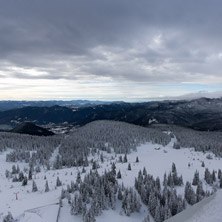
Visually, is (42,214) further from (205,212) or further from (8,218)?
(205,212)

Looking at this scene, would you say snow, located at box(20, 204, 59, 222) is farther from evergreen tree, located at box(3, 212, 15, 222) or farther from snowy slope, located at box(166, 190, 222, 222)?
snowy slope, located at box(166, 190, 222, 222)

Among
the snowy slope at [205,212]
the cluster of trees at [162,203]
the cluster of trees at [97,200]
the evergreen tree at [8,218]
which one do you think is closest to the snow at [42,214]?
the evergreen tree at [8,218]

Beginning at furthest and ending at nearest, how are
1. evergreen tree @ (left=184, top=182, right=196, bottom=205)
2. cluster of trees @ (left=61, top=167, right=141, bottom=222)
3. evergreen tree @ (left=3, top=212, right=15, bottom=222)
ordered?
evergreen tree @ (left=184, top=182, right=196, bottom=205) → cluster of trees @ (left=61, top=167, right=141, bottom=222) → evergreen tree @ (left=3, top=212, right=15, bottom=222)

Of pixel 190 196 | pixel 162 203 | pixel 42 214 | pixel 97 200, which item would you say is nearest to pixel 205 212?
pixel 97 200

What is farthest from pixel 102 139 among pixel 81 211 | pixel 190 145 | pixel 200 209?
pixel 200 209

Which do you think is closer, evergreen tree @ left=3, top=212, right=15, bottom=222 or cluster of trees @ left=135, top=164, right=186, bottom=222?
evergreen tree @ left=3, top=212, right=15, bottom=222

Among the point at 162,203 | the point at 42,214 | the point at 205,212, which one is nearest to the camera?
the point at 205,212

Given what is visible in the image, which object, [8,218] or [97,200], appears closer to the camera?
[8,218]

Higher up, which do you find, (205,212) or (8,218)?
(205,212)

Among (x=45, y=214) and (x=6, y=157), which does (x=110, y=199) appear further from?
(x=6, y=157)

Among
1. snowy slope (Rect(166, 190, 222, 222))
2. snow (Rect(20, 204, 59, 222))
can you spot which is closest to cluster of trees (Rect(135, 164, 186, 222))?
snow (Rect(20, 204, 59, 222))

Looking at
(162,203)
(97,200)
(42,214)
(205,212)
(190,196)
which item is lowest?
(162,203)
